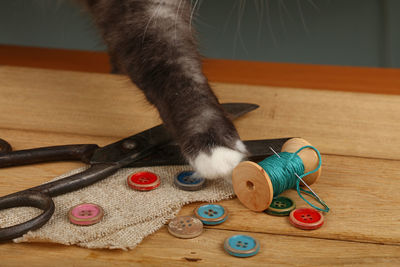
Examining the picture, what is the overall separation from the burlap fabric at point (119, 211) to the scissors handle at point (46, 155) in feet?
0.08

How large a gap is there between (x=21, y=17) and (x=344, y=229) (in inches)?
50.6

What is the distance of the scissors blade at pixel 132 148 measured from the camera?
0.65 meters

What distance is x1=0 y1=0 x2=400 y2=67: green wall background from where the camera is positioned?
144 cm

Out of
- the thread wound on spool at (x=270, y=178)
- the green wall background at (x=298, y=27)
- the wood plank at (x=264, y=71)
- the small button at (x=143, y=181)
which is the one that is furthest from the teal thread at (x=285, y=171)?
the green wall background at (x=298, y=27)

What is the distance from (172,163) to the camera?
0.68 meters

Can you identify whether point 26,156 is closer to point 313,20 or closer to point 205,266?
Answer: point 205,266

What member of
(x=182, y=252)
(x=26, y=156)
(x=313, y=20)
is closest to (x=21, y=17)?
(x=313, y=20)

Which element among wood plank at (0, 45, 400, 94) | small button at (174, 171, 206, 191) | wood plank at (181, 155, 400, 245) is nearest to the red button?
wood plank at (181, 155, 400, 245)

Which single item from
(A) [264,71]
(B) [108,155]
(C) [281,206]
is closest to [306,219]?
(C) [281,206]

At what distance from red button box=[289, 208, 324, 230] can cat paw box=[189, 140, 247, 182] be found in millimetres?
94

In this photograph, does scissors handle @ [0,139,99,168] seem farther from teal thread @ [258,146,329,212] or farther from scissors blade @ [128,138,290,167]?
teal thread @ [258,146,329,212]

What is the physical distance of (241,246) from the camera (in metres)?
0.53

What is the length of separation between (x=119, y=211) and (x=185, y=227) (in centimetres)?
8

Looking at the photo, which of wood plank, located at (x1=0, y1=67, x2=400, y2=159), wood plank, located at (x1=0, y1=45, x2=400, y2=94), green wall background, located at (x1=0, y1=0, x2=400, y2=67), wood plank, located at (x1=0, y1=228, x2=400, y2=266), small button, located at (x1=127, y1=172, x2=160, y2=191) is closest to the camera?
wood plank, located at (x1=0, y1=228, x2=400, y2=266)
